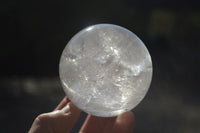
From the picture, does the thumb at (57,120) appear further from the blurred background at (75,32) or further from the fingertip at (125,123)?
the blurred background at (75,32)

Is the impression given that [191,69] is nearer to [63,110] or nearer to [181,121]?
[181,121]

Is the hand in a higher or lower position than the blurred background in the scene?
higher

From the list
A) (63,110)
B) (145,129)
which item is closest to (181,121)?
(145,129)

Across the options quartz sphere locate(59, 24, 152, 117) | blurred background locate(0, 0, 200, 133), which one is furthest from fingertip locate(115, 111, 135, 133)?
blurred background locate(0, 0, 200, 133)

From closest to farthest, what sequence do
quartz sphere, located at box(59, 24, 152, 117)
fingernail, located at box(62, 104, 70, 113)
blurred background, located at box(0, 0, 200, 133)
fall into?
quartz sphere, located at box(59, 24, 152, 117) < fingernail, located at box(62, 104, 70, 113) < blurred background, located at box(0, 0, 200, 133)

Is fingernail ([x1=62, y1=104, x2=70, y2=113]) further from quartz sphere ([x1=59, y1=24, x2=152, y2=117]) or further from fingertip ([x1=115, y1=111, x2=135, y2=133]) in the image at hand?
fingertip ([x1=115, y1=111, x2=135, y2=133])

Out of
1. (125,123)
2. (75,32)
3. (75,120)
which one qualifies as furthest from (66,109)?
(75,32)

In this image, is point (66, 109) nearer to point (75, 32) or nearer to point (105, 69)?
point (105, 69)
